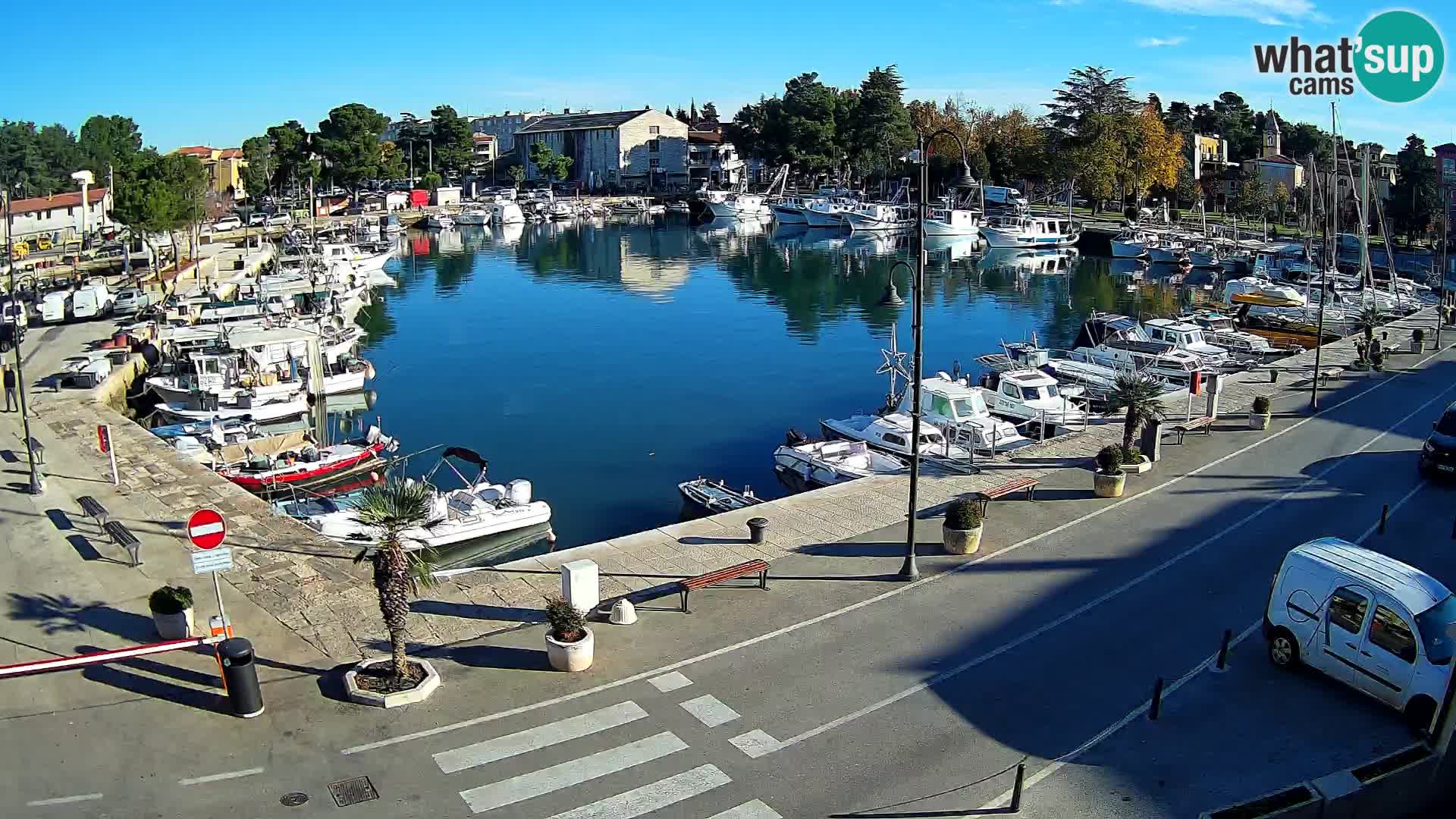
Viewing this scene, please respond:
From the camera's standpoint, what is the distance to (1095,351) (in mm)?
44438

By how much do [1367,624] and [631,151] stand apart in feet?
528

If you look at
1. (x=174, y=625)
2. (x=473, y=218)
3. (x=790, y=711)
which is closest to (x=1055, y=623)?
(x=790, y=711)

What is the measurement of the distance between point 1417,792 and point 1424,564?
8.46 m

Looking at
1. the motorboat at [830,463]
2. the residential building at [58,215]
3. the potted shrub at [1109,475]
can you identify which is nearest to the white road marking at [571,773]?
the potted shrub at [1109,475]

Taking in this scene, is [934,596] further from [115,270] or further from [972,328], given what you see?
[115,270]

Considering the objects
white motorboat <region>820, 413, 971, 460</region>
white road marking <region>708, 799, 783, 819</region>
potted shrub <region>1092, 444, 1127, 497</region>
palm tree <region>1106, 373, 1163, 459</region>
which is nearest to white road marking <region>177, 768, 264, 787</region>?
white road marking <region>708, 799, 783, 819</region>

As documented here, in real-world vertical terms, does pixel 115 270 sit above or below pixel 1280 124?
below

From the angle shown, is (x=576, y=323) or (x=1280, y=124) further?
(x=1280, y=124)

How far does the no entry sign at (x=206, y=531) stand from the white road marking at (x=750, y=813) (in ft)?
26.3

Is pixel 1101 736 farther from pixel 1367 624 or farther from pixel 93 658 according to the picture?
pixel 93 658

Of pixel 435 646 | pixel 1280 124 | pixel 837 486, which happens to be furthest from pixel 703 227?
pixel 435 646

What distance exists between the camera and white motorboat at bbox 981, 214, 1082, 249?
106 meters

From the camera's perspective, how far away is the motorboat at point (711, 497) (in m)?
27.7

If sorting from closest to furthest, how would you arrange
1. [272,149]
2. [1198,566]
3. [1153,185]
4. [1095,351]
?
[1198,566] → [1095,351] → [1153,185] → [272,149]
